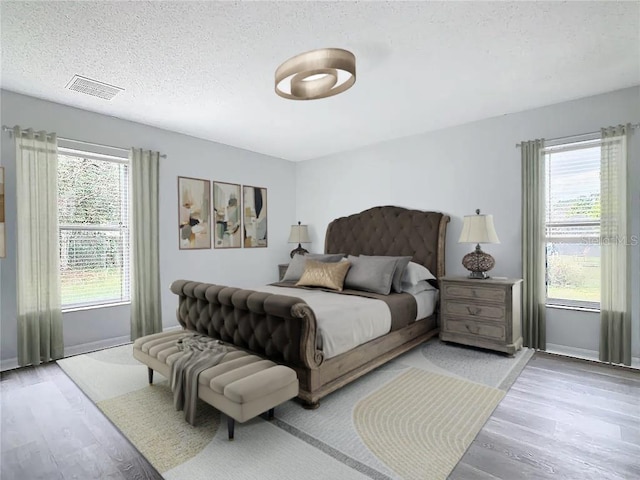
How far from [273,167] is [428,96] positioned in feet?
10.1

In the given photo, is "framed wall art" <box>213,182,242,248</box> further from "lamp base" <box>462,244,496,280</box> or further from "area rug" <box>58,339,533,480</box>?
"lamp base" <box>462,244,496,280</box>

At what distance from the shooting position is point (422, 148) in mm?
4660

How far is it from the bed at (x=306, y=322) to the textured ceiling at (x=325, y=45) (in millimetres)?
1552

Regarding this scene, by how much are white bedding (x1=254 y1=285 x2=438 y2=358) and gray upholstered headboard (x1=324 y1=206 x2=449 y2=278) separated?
140 centimetres

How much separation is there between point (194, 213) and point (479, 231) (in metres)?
3.65

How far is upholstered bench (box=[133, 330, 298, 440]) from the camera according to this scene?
1.95m

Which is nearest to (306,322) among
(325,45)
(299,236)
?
(325,45)

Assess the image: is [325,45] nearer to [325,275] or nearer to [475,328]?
[325,275]

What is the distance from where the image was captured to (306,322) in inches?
94.1

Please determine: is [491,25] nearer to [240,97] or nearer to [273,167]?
[240,97]

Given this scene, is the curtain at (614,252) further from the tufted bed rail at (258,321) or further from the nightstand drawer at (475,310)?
the tufted bed rail at (258,321)

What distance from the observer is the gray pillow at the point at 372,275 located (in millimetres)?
3699

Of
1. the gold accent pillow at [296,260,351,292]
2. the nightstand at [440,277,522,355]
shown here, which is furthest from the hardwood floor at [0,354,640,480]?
the gold accent pillow at [296,260,351,292]

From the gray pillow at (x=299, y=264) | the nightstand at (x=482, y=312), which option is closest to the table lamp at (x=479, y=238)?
the nightstand at (x=482, y=312)
